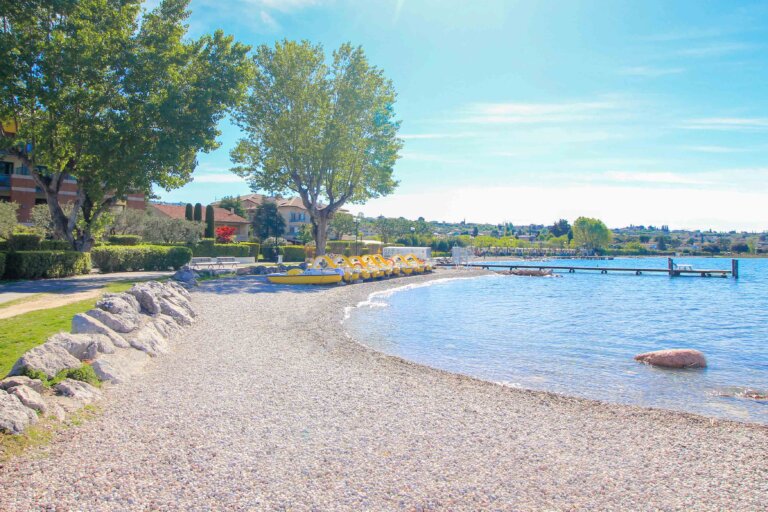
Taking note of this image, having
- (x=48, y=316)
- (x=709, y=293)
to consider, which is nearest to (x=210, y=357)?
(x=48, y=316)

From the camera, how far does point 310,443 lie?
6.19 m


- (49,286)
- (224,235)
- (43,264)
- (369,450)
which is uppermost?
(224,235)

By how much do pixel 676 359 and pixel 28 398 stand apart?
13.2m

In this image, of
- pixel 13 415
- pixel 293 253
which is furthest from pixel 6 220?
pixel 13 415

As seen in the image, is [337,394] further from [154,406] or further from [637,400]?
[637,400]

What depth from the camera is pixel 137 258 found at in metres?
28.3

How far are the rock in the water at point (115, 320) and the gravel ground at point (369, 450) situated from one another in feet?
5.04

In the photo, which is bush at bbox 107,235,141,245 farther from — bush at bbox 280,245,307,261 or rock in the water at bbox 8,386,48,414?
rock in the water at bbox 8,386,48,414

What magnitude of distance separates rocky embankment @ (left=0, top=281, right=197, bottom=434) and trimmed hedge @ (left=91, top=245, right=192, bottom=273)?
1512 cm

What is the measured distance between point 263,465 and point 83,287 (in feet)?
53.3

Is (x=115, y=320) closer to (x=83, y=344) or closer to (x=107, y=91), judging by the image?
(x=83, y=344)

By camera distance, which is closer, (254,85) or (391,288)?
(391,288)

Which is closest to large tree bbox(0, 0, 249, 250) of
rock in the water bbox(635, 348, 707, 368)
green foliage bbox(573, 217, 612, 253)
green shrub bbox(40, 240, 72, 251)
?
green shrub bbox(40, 240, 72, 251)

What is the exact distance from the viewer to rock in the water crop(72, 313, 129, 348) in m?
9.61
